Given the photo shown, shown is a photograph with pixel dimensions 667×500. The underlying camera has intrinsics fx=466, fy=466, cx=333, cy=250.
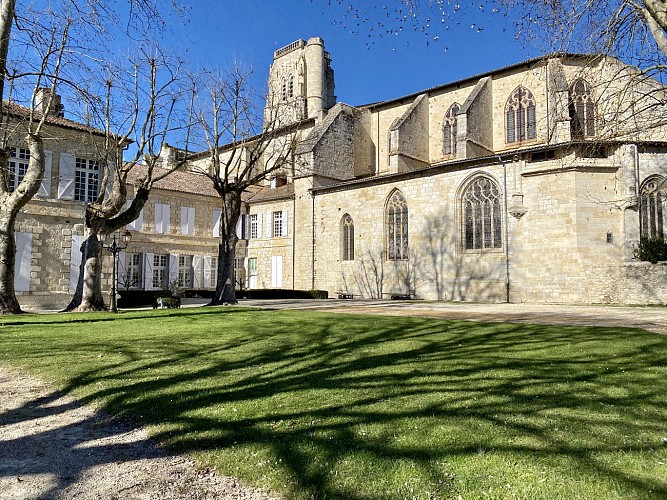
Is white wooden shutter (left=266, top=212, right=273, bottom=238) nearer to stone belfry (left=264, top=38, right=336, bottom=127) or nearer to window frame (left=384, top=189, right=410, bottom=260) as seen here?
window frame (left=384, top=189, right=410, bottom=260)

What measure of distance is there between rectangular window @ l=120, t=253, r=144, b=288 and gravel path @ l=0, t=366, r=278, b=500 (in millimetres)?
20741

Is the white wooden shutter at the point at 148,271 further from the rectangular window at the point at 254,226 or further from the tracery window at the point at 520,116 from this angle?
the tracery window at the point at 520,116

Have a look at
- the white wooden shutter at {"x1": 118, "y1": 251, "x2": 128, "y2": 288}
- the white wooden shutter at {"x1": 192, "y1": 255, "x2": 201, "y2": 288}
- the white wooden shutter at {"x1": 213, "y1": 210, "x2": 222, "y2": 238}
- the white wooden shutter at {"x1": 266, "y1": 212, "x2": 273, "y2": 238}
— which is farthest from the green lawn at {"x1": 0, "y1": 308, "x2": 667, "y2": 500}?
the white wooden shutter at {"x1": 266, "y1": 212, "x2": 273, "y2": 238}

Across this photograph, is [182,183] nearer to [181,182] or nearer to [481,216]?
[181,182]

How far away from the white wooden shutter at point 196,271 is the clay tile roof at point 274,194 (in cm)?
569

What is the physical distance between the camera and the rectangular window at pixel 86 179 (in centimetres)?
1878

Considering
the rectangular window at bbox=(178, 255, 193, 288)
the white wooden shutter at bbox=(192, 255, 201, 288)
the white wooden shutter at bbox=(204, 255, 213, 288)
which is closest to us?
the rectangular window at bbox=(178, 255, 193, 288)

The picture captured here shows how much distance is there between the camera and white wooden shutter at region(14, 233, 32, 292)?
55.9 feet

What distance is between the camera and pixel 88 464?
9.48ft

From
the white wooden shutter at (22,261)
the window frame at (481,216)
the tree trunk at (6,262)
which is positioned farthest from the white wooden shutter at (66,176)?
the window frame at (481,216)

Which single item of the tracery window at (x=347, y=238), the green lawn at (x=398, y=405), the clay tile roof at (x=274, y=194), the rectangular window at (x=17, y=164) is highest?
the clay tile roof at (x=274, y=194)

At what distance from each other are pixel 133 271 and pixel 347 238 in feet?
37.1

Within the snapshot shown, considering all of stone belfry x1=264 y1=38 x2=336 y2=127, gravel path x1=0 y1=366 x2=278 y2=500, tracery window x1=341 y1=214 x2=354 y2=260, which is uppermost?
stone belfry x1=264 y1=38 x2=336 y2=127

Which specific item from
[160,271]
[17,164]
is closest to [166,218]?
[160,271]
